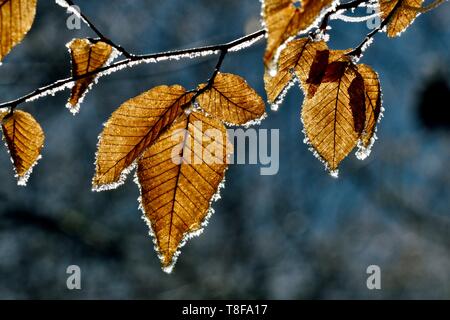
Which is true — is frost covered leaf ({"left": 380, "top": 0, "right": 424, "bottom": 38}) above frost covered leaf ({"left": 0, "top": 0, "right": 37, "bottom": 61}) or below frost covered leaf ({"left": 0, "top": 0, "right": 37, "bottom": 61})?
above

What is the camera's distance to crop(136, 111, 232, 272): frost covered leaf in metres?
0.44

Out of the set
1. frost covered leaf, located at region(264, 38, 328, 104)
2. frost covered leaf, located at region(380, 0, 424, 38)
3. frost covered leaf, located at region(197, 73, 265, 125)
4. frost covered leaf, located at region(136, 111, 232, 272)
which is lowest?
frost covered leaf, located at region(136, 111, 232, 272)

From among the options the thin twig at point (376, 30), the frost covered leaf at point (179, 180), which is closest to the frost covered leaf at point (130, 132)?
the frost covered leaf at point (179, 180)

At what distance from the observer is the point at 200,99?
1.61 ft

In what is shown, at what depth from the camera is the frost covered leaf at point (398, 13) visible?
0.49 meters

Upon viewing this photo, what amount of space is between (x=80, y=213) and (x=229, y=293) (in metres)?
2.88

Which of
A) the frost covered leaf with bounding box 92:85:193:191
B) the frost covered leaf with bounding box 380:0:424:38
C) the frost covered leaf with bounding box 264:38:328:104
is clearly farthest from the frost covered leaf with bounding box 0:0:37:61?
the frost covered leaf with bounding box 380:0:424:38

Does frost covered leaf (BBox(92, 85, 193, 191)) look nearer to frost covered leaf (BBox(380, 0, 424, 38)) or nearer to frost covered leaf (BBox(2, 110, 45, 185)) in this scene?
frost covered leaf (BBox(2, 110, 45, 185))

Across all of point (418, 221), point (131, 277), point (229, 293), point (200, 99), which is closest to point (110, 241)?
point (131, 277)

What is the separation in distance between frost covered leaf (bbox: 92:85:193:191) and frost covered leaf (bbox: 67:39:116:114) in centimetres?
7

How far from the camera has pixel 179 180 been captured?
→ 461mm

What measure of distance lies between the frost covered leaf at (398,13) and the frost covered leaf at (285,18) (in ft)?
0.79

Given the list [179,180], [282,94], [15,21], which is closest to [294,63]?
[282,94]
